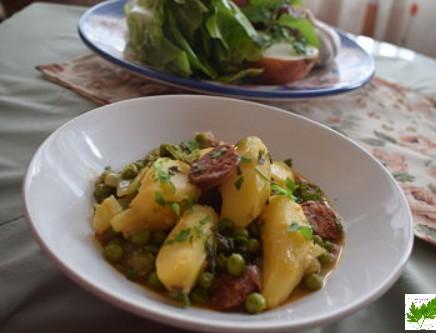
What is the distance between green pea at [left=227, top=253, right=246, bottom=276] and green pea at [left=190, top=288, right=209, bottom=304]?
55 mm

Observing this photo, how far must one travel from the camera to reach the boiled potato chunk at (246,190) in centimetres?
91

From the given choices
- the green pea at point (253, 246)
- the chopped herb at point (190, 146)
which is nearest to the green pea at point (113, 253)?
the green pea at point (253, 246)

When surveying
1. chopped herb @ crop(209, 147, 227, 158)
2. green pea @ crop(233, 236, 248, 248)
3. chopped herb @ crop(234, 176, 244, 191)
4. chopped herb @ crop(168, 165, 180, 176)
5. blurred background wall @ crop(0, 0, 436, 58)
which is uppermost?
chopped herb @ crop(209, 147, 227, 158)

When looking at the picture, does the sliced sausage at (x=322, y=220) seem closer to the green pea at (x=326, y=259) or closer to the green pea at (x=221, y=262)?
the green pea at (x=326, y=259)

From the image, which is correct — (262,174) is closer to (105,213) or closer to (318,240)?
(318,240)

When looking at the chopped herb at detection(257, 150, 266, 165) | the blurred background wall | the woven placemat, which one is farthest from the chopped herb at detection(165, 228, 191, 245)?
the blurred background wall

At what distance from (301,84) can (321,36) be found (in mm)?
284

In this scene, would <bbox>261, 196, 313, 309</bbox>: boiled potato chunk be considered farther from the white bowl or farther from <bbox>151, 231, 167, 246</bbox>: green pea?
<bbox>151, 231, 167, 246</bbox>: green pea

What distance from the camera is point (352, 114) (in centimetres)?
179

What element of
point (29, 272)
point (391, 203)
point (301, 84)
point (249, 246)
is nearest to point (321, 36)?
point (301, 84)

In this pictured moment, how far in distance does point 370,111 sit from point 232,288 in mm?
1183

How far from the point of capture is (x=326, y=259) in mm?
948

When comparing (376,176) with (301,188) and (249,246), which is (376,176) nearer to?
(301,188)

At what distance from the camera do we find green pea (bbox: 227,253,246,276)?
2.76 feet
